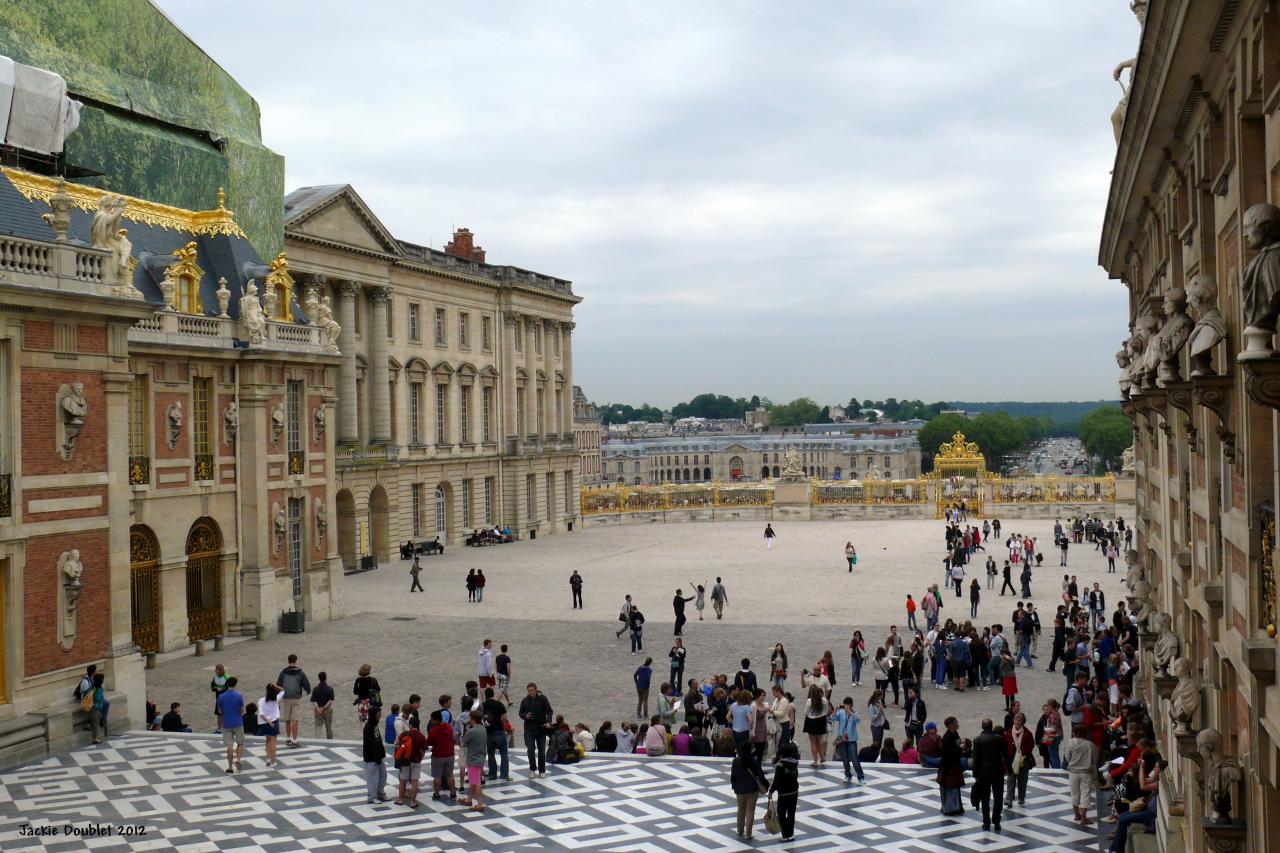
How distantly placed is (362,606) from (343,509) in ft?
43.2

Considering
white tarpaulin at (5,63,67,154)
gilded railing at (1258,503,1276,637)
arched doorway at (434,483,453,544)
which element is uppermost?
white tarpaulin at (5,63,67,154)

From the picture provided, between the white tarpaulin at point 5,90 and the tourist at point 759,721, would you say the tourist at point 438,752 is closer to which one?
the tourist at point 759,721

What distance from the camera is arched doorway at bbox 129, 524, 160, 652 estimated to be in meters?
27.8

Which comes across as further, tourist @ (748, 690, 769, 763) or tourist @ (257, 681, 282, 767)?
tourist @ (257, 681, 282, 767)

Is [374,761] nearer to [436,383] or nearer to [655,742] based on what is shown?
[655,742]

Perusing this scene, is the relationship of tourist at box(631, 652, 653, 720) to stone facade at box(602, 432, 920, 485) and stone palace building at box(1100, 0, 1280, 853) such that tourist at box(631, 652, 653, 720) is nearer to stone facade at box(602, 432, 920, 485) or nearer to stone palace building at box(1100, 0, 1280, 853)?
stone palace building at box(1100, 0, 1280, 853)

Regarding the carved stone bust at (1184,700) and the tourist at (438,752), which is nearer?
the carved stone bust at (1184,700)

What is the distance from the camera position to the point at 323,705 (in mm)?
20031

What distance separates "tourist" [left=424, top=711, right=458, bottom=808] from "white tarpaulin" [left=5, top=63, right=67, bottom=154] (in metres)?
16.9

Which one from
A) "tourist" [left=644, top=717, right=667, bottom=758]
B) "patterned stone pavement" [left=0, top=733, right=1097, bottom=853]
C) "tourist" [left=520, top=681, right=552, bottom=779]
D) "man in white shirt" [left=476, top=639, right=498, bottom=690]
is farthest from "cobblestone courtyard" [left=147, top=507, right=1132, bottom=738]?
"tourist" [left=520, top=681, right=552, bottom=779]

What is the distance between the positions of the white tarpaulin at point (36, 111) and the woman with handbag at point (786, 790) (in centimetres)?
2069

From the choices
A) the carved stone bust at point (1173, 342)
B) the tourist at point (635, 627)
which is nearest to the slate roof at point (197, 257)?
the tourist at point (635, 627)

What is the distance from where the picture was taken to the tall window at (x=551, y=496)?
66.8m

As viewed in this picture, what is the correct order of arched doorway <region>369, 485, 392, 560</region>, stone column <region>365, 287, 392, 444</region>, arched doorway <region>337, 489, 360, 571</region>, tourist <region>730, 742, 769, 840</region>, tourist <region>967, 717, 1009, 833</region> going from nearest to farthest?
tourist <region>730, 742, 769, 840</region> < tourist <region>967, 717, 1009, 833</region> < arched doorway <region>337, 489, 360, 571</region> < arched doorway <region>369, 485, 392, 560</region> < stone column <region>365, 287, 392, 444</region>
